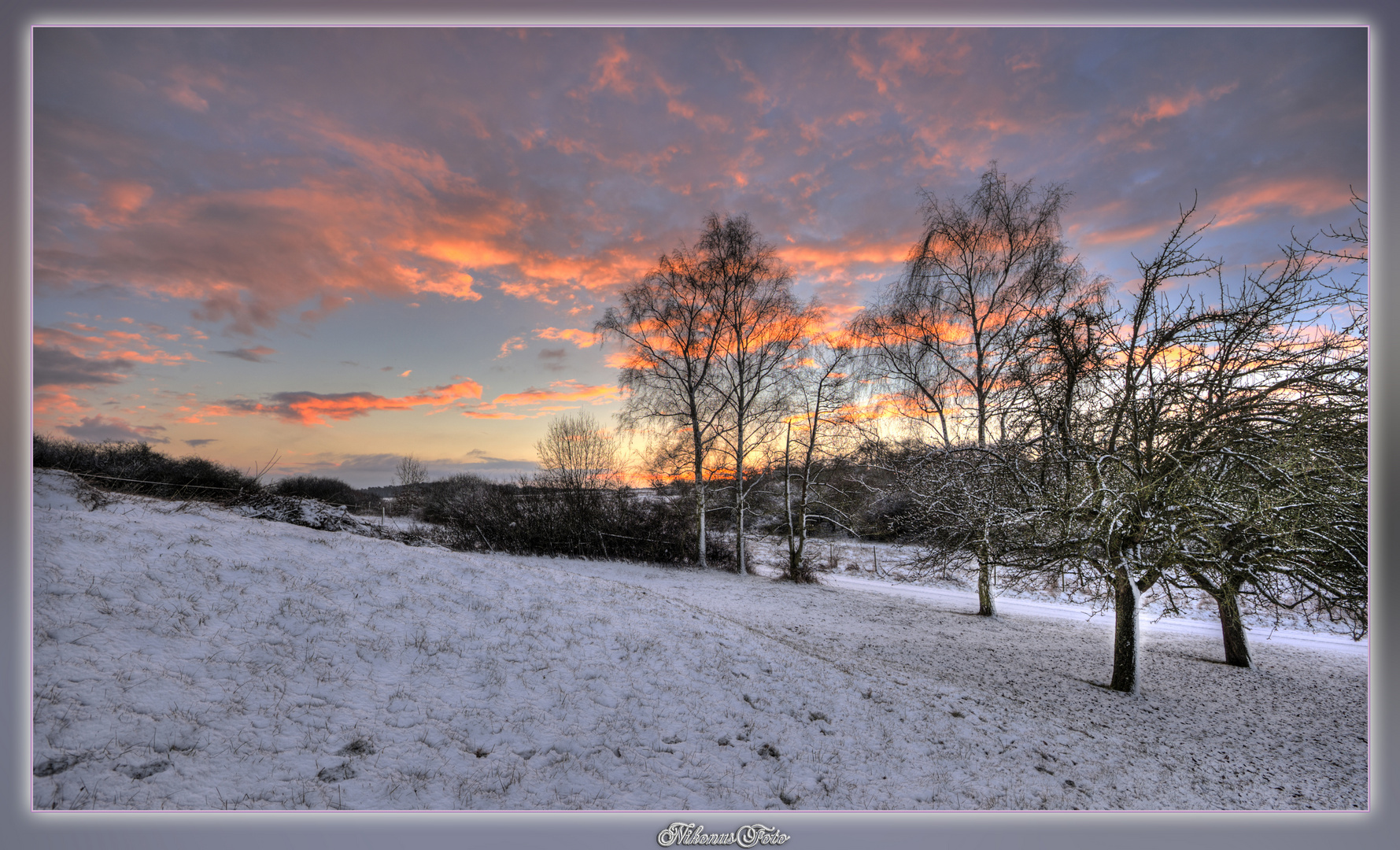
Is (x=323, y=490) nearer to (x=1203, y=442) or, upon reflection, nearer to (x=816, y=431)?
(x=816, y=431)

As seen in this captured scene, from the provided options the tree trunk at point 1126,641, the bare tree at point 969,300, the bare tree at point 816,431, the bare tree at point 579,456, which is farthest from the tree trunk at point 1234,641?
the bare tree at point 579,456

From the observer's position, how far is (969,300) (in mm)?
9219

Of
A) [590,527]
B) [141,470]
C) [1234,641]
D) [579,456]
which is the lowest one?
Answer: [590,527]

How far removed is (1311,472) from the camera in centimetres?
388

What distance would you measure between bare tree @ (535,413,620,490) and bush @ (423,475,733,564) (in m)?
0.34

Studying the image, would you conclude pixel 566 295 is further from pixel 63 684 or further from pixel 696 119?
pixel 63 684

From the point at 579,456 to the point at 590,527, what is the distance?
258cm

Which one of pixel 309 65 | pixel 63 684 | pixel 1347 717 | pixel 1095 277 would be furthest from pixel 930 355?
pixel 63 684

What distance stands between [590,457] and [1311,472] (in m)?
15.5

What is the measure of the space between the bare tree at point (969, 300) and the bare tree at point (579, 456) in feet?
31.8

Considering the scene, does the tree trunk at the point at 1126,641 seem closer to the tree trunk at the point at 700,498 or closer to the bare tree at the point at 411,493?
the tree trunk at the point at 700,498

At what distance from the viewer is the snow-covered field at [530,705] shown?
272cm

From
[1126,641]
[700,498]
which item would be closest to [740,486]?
[700,498]

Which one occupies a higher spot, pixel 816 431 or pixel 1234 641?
pixel 816 431
